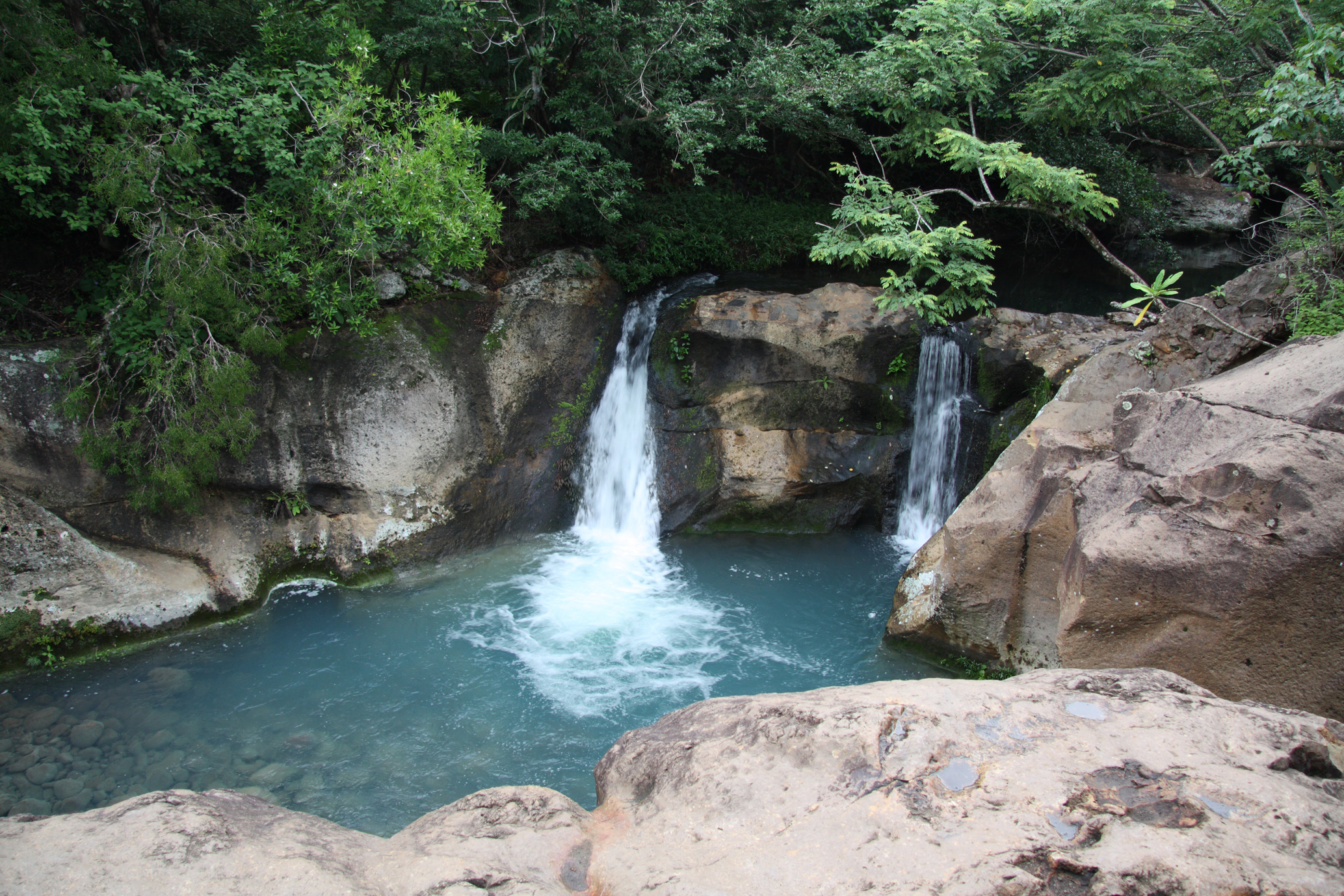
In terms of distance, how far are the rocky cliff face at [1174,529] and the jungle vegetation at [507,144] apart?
175 cm

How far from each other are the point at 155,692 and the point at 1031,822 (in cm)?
720

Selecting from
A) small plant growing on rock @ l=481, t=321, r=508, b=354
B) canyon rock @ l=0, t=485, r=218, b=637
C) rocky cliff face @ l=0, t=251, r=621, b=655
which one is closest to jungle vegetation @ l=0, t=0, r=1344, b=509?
rocky cliff face @ l=0, t=251, r=621, b=655

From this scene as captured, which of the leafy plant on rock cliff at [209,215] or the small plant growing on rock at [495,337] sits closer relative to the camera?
the leafy plant on rock cliff at [209,215]

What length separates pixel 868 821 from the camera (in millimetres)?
3184

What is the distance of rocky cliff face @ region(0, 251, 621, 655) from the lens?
23.9 feet

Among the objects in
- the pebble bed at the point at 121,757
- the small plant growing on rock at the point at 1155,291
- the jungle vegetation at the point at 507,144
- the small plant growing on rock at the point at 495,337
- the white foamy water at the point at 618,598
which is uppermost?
the jungle vegetation at the point at 507,144

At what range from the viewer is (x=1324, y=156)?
26.0 ft

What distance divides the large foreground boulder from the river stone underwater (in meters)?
2.11

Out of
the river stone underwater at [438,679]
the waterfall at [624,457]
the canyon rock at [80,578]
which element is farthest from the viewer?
the waterfall at [624,457]

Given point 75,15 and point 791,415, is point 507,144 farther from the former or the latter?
point 791,415

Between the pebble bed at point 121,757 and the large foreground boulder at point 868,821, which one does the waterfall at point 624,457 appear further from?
the large foreground boulder at point 868,821

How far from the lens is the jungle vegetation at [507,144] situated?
7.23 m

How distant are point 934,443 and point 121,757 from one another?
919cm

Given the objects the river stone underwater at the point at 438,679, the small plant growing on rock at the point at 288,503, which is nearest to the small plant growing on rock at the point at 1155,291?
the river stone underwater at the point at 438,679
